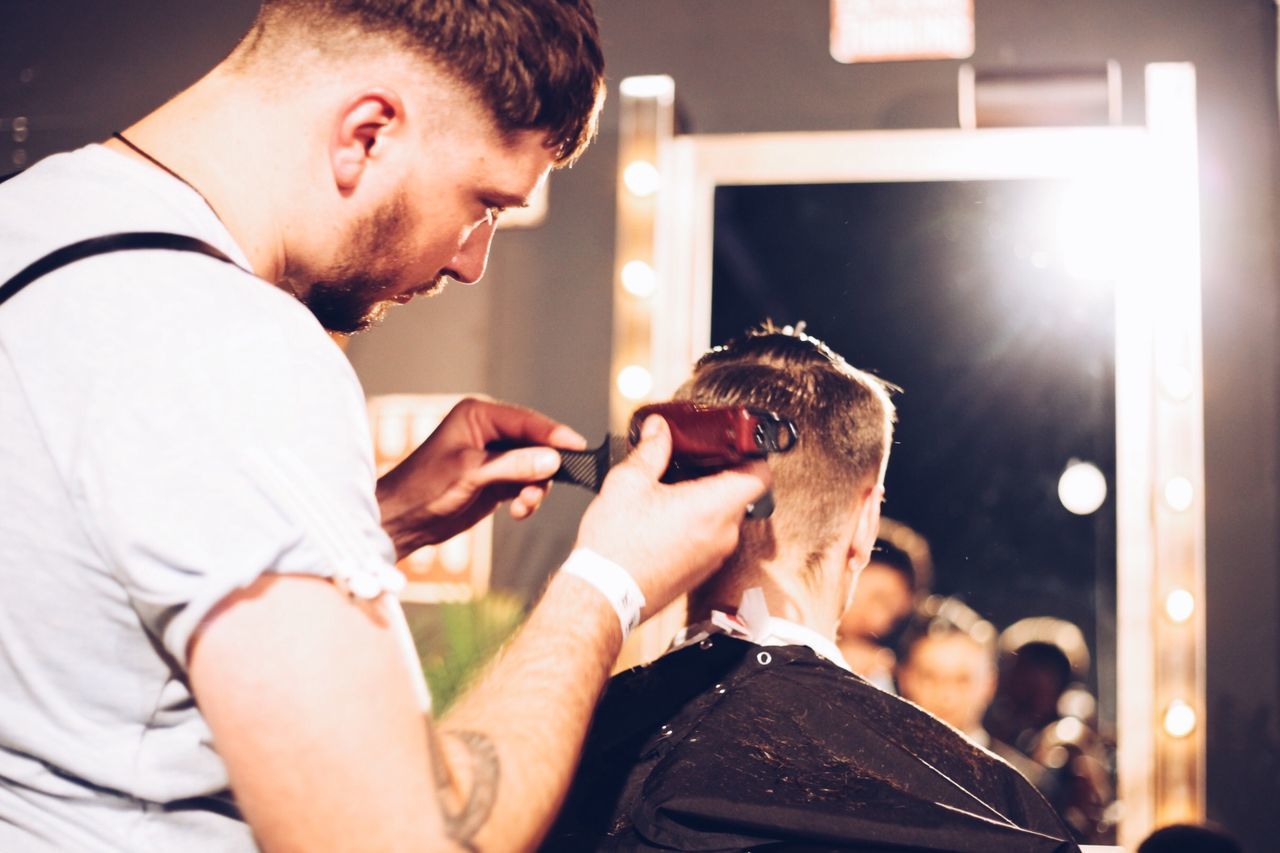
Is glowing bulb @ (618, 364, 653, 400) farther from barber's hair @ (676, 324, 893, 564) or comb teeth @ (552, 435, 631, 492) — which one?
comb teeth @ (552, 435, 631, 492)

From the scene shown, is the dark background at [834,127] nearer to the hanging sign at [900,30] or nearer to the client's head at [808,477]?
the hanging sign at [900,30]

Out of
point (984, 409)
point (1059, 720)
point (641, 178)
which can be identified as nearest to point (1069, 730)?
point (1059, 720)

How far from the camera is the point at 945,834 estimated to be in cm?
108

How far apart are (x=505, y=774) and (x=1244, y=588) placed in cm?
232

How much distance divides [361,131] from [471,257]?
0.86 feet

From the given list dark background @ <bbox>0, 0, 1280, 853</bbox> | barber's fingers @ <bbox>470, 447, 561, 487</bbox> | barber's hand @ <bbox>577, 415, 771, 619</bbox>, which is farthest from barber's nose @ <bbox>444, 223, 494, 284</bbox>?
dark background @ <bbox>0, 0, 1280, 853</bbox>

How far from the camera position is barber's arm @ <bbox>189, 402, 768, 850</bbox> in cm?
64

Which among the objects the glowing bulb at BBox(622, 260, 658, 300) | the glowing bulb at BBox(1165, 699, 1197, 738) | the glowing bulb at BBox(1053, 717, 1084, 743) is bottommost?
the glowing bulb at BBox(1053, 717, 1084, 743)

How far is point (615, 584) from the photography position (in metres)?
0.83

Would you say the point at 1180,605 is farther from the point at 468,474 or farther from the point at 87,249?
the point at 87,249

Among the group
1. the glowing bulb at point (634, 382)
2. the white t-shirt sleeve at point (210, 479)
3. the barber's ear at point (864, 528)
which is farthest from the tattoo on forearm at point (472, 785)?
the glowing bulb at point (634, 382)

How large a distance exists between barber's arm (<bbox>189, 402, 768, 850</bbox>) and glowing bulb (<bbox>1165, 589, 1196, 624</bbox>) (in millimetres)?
1990

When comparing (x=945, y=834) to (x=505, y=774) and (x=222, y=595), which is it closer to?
(x=505, y=774)

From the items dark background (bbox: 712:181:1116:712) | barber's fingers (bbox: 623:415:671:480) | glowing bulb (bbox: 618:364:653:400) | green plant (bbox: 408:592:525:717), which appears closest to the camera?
barber's fingers (bbox: 623:415:671:480)
